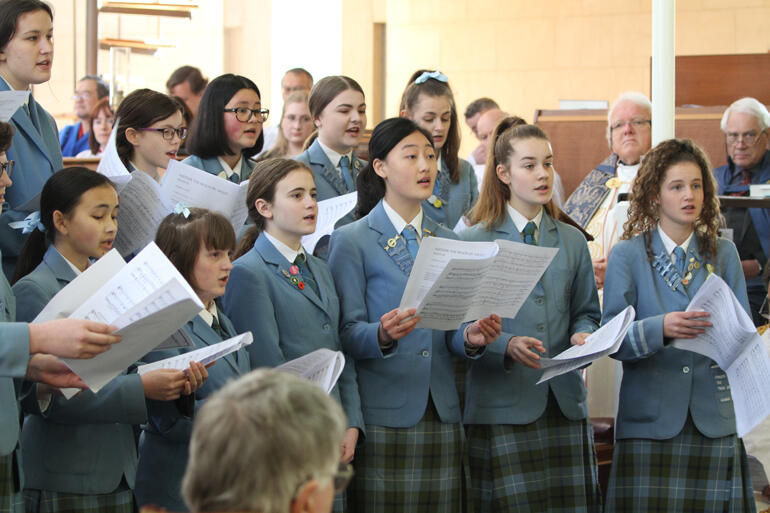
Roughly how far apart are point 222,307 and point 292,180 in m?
0.39

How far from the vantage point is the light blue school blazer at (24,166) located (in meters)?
2.44

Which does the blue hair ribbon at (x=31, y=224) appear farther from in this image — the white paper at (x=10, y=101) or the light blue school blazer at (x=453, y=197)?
the light blue school blazer at (x=453, y=197)

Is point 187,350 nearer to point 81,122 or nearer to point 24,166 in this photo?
point 24,166

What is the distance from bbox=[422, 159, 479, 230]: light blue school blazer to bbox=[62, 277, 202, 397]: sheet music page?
1.62 m

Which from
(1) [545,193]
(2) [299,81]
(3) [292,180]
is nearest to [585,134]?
(2) [299,81]

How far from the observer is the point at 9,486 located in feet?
6.52

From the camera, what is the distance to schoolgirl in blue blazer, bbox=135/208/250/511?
225 centimetres

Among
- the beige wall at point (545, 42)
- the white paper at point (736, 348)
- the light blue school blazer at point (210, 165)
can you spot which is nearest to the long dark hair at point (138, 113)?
the light blue school blazer at point (210, 165)

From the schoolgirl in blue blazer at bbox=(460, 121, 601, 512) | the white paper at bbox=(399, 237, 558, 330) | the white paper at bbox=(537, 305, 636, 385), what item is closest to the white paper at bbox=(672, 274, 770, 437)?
the white paper at bbox=(537, 305, 636, 385)

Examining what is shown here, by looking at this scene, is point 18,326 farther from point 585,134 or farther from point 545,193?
point 585,134

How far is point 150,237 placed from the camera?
102 inches

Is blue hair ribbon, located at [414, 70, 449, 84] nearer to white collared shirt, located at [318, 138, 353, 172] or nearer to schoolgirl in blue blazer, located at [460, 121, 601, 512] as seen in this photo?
white collared shirt, located at [318, 138, 353, 172]

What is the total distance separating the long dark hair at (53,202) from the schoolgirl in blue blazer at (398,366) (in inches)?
28.5

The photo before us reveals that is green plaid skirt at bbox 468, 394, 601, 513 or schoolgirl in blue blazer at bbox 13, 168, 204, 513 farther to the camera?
green plaid skirt at bbox 468, 394, 601, 513
